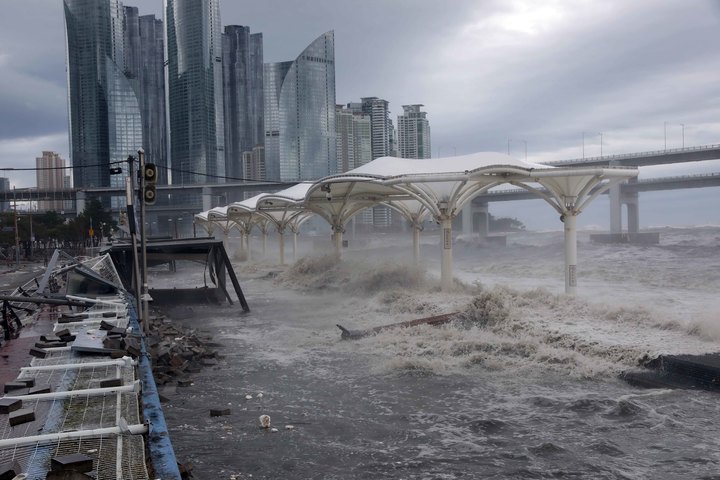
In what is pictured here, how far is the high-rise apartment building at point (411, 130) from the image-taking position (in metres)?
109

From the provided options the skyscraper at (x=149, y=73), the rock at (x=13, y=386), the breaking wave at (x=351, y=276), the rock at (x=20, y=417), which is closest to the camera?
the rock at (x=20, y=417)

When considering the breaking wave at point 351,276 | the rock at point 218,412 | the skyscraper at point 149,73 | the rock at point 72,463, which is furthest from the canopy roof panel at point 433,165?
the skyscraper at point 149,73

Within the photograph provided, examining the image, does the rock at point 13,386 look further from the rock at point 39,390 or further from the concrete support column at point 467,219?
the concrete support column at point 467,219

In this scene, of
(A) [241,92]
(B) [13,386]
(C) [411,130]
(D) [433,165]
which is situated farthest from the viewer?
(A) [241,92]

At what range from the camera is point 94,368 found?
775 centimetres

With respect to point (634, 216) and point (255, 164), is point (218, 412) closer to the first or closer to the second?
point (634, 216)

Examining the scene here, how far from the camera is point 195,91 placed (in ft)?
423

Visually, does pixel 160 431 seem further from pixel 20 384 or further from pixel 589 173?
pixel 589 173

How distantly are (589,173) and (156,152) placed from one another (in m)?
151

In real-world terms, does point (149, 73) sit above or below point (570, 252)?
above

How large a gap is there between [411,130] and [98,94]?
63941mm

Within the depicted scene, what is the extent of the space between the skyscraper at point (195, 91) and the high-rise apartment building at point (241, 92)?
736 inches

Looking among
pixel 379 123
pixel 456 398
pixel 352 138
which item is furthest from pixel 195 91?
pixel 456 398

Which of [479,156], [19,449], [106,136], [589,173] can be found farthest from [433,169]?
[106,136]
